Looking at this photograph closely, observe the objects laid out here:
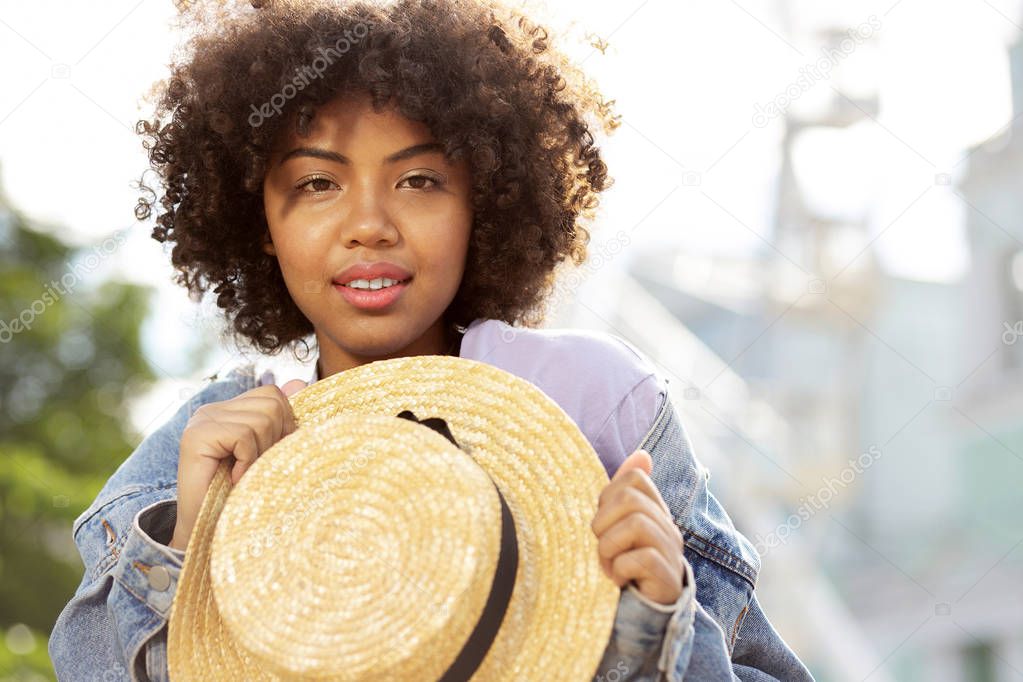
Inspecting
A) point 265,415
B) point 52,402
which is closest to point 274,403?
point 265,415

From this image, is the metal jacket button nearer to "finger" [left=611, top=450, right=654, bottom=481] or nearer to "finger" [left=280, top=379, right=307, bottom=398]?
"finger" [left=280, top=379, right=307, bottom=398]

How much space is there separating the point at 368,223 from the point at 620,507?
74 cm

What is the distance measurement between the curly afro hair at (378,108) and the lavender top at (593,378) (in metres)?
0.36

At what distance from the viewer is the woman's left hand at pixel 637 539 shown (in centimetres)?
146

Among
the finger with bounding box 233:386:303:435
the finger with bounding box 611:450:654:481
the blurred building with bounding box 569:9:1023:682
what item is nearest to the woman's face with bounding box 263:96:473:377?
the finger with bounding box 233:386:303:435

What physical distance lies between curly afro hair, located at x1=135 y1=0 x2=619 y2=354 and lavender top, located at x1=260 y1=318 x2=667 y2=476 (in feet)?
1.18

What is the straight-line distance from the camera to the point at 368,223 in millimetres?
1971

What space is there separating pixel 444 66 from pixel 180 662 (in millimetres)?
1176

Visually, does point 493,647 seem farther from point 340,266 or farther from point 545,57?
point 545,57

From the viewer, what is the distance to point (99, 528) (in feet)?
6.63

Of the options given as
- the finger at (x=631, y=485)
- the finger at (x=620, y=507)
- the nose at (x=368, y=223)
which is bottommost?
the finger at (x=620, y=507)

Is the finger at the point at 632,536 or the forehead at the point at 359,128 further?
the forehead at the point at 359,128
